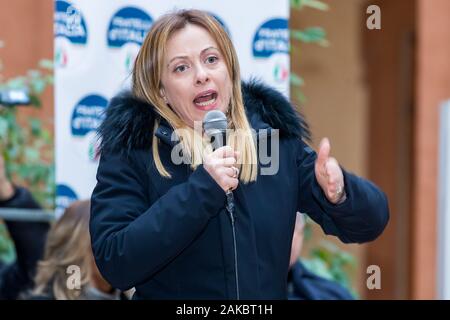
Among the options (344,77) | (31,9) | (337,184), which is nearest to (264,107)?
(337,184)

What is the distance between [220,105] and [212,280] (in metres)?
0.40

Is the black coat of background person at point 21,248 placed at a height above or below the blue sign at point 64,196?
below

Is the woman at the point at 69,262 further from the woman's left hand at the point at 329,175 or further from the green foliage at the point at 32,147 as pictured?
the woman's left hand at the point at 329,175

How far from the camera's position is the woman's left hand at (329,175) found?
1.86 metres

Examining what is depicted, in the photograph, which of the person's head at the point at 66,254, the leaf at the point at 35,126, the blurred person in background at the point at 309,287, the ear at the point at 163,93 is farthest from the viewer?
the leaf at the point at 35,126

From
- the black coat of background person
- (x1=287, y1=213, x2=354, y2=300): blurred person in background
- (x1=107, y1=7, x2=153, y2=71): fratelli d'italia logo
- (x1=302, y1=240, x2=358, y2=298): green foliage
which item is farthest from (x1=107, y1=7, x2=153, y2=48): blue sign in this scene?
(x1=302, y1=240, x2=358, y2=298): green foliage

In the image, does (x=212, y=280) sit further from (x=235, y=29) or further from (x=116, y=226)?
(x=235, y=29)

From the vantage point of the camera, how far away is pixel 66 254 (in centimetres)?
301

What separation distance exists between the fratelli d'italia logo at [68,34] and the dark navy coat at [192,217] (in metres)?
0.77

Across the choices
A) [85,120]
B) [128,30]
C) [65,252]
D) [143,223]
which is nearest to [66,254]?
[65,252]

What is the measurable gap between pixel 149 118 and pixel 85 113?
3.13 ft

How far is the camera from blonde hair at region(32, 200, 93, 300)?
2.91 m

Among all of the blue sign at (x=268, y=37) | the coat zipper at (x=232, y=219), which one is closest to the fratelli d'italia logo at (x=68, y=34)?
the blue sign at (x=268, y=37)
